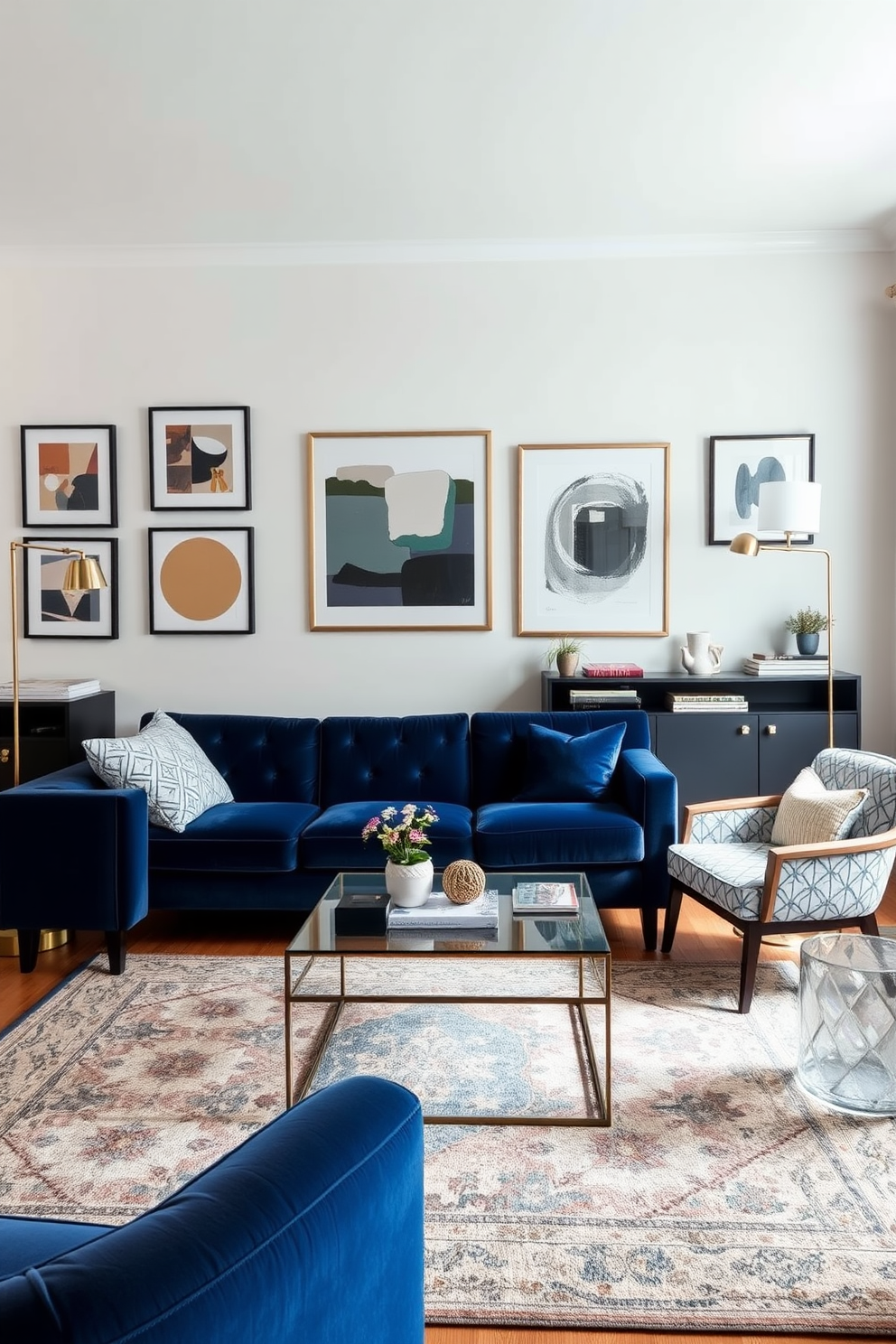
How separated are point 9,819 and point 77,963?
0.64m

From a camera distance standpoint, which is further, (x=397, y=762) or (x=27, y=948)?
(x=397, y=762)

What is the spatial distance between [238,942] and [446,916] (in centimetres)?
150

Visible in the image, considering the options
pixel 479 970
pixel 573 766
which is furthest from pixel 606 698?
pixel 479 970

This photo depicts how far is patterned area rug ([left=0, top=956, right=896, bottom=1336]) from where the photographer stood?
185 centimetres

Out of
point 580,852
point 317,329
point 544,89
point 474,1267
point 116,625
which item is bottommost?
point 474,1267

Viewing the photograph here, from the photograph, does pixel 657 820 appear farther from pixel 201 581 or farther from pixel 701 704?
pixel 201 581

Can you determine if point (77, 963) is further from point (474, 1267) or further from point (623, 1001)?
point (474, 1267)

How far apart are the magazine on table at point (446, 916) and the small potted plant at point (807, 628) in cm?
253

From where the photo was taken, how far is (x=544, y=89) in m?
3.35

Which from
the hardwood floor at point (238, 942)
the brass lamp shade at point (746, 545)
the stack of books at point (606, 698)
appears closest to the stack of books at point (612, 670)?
the stack of books at point (606, 698)

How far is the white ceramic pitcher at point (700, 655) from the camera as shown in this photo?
15.3 ft

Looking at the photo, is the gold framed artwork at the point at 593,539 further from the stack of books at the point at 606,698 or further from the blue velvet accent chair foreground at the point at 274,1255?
the blue velvet accent chair foreground at the point at 274,1255

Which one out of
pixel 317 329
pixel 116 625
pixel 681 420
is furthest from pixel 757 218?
pixel 116 625

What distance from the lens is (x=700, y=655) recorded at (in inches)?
184
